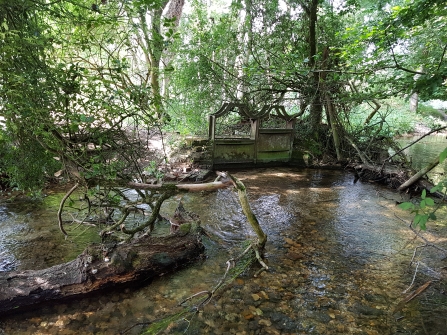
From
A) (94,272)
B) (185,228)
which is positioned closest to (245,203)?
(185,228)

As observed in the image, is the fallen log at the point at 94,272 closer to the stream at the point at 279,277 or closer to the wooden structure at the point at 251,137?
the stream at the point at 279,277

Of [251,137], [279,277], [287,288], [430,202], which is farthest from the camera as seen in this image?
[251,137]

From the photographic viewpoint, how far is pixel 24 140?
13.1 feet

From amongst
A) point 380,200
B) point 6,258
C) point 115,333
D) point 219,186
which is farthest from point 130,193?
point 380,200

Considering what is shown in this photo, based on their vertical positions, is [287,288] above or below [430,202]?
below

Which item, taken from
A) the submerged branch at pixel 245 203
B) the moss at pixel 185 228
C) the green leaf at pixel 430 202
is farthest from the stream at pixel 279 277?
the green leaf at pixel 430 202

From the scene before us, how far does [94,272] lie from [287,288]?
8.03ft

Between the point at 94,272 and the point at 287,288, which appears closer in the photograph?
the point at 94,272

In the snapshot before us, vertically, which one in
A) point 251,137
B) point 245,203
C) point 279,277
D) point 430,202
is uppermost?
point 430,202

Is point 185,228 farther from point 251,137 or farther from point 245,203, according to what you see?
point 251,137

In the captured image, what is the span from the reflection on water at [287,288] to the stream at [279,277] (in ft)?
0.04

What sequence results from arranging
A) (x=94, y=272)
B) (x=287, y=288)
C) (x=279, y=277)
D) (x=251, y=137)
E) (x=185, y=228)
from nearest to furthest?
(x=94, y=272) → (x=287, y=288) → (x=279, y=277) → (x=185, y=228) → (x=251, y=137)

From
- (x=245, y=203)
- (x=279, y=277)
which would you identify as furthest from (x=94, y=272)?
(x=279, y=277)

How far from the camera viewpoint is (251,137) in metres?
10.8
